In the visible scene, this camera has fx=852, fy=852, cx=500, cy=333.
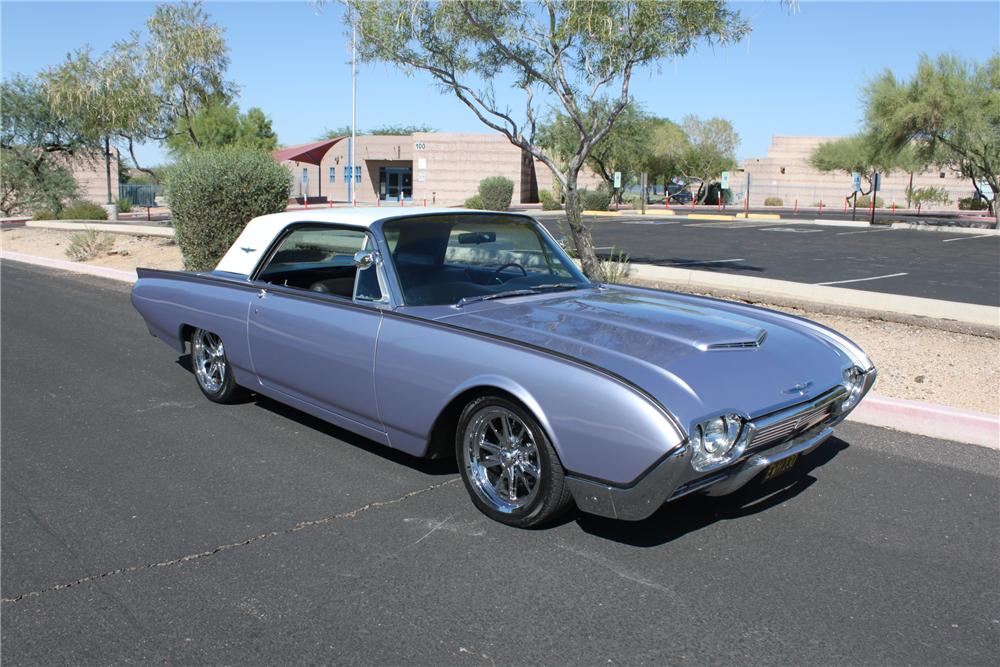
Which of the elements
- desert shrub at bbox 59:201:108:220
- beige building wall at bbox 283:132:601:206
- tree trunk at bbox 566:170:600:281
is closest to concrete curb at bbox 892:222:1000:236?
tree trunk at bbox 566:170:600:281

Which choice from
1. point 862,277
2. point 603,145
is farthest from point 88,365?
point 603,145

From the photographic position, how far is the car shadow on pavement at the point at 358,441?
4969 millimetres

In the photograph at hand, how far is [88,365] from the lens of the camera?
774 centimetres

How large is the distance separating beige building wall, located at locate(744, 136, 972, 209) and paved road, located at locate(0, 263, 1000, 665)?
6636 centimetres

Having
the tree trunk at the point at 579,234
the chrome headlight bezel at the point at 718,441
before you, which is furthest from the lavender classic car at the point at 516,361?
the tree trunk at the point at 579,234

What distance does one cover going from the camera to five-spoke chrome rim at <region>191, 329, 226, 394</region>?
20.1 ft

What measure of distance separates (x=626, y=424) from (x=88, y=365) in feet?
19.9

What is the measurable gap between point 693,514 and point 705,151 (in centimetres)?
6349

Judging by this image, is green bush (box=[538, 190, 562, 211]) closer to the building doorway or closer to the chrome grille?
the building doorway

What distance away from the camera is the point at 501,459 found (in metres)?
4.04

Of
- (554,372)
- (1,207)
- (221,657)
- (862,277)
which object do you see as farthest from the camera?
(1,207)

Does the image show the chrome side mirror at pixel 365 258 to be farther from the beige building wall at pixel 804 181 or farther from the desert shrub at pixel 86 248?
the beige building wall at pixel 804 181

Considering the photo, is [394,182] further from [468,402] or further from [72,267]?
[468,402]

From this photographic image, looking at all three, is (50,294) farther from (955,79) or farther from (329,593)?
(955,79)
